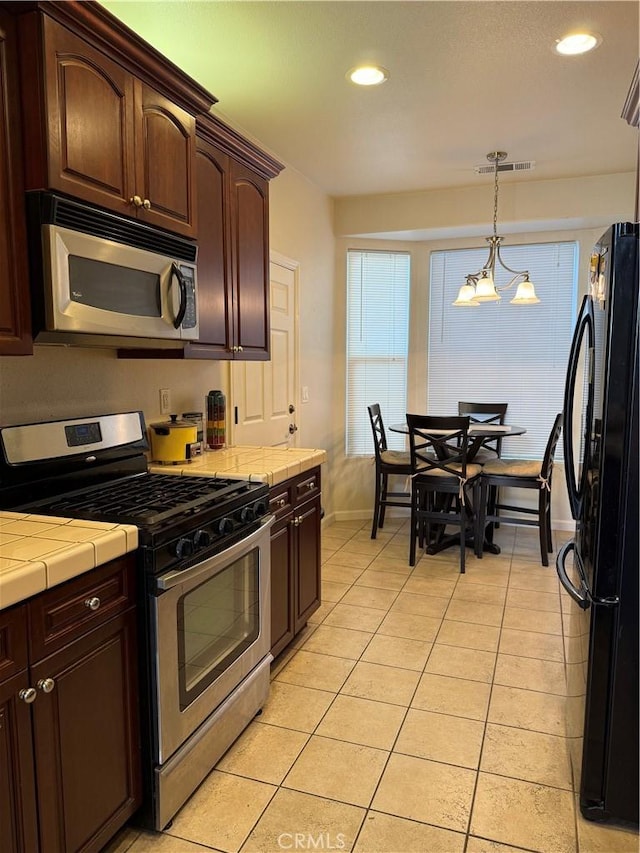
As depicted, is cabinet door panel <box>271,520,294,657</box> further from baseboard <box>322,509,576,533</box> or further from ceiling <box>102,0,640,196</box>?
baseboard <box>322,509,576,533</box>

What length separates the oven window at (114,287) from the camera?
1739 mm

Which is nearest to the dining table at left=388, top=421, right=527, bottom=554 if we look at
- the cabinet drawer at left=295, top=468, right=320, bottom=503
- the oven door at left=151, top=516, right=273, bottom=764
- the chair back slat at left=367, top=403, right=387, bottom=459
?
the chair back slat at left=367, top=403, right=387, bottom=459

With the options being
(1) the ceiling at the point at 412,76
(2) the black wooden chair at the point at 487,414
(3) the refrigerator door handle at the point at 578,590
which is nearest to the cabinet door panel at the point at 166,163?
(1) the ceiling at the point at 412,76

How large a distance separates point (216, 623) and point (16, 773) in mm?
810

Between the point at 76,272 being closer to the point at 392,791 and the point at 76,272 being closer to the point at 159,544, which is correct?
the point at 159,544

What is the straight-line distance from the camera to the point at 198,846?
67.0 inches

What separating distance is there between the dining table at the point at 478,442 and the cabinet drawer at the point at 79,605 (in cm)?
281

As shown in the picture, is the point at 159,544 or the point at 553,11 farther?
the point at 553,11

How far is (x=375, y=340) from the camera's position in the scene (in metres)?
5.16

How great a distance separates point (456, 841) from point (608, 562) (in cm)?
93

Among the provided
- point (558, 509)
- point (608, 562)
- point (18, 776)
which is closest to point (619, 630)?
point (608, 562)

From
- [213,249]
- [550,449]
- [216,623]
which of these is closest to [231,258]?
[213,249]

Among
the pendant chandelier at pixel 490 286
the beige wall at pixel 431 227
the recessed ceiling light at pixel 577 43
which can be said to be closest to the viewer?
the recessed ceiling light at pixel 577 43

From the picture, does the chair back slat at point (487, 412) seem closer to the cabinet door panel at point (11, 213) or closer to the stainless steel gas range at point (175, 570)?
the stainless steel gas range at point (175, 570)
